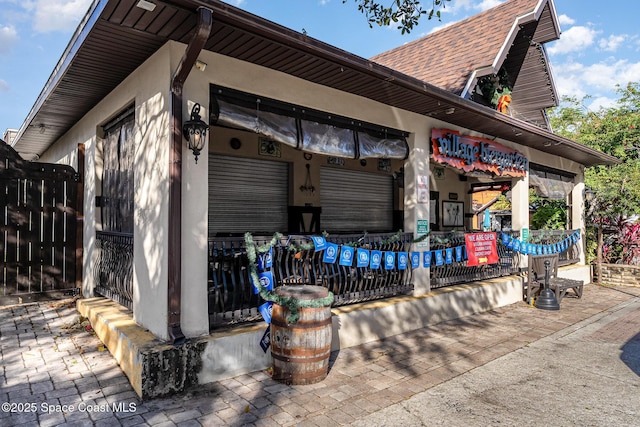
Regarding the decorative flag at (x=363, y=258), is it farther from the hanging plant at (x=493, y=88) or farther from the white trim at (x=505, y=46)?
the hanging plant at (x=493, y=88)

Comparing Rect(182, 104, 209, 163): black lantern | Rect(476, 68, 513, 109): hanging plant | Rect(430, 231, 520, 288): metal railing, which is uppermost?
Rect(476, 68, 513, 109): hanging plant

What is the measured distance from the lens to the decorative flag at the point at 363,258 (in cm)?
555

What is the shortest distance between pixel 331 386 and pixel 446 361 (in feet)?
5.33

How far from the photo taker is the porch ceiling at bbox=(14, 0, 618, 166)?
3.55 meters

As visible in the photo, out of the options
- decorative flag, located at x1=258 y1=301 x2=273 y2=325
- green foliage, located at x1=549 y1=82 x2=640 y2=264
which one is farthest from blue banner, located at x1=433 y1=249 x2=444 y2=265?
green foliage, located at x1=549 y1=82 x2=640 y2=264

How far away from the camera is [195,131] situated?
3.98m

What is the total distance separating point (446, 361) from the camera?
188 inches

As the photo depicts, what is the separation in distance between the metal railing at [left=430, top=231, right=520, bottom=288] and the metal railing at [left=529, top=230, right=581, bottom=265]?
0.90 metres

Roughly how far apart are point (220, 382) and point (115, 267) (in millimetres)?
2615

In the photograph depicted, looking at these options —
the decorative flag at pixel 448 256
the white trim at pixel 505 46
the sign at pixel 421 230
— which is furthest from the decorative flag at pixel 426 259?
the white trim at pixel 505 46

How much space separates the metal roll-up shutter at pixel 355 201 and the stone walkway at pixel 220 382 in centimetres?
363

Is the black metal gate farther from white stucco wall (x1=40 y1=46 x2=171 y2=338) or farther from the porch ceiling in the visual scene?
white stucco wall (x1=40 y1=46 x2=171 y2=338)

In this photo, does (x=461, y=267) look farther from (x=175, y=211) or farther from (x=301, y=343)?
(x=175, y=211)

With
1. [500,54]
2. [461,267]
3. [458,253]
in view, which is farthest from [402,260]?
[500,54]
